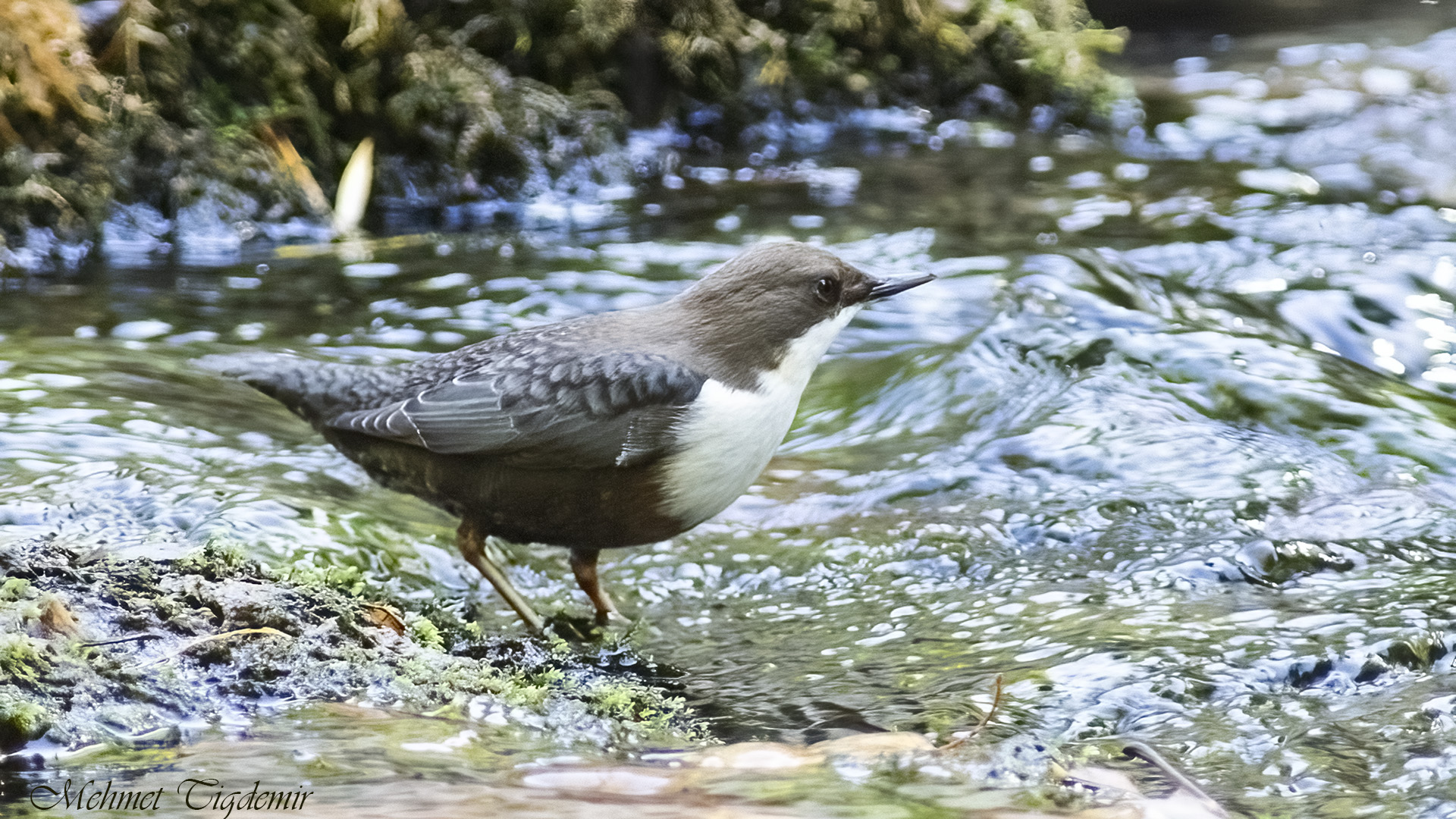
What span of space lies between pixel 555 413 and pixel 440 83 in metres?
4.88

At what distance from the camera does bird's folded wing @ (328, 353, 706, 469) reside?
314cm

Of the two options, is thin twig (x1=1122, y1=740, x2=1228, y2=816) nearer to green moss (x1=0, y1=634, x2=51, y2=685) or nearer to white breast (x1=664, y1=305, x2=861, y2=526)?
white breast (x1=664, y1=305, x2=861, y2=526)

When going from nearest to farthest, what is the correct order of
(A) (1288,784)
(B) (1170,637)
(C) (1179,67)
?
(A) (1288,784) < (B) (1170,637) < (C) (1179,67)

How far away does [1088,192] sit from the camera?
726 centimetres

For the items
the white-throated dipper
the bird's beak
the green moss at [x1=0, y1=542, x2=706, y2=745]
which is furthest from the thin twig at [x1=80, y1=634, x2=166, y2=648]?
the bird's beak

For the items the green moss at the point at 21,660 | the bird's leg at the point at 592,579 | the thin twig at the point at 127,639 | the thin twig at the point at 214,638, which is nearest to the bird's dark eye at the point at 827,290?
the bird's leg at the point at 592,579

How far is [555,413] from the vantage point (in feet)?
10.4

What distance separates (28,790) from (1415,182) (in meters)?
7.57

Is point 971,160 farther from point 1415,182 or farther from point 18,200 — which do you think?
point 18,200

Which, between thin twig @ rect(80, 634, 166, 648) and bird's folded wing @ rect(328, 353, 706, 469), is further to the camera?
bird's folded wing @ rect(328, 353, 706, 469)

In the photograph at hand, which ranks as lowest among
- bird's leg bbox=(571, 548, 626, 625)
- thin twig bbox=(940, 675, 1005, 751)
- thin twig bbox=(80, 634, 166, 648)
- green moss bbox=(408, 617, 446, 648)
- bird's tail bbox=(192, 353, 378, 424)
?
bird's leg bbox=(571, 548, 626, 625)

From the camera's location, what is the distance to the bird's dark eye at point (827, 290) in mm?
3457

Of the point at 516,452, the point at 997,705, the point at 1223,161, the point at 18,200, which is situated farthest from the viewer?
the point at 1223,161

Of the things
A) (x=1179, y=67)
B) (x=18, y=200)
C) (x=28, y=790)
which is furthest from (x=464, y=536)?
(x=1179, y=67)
